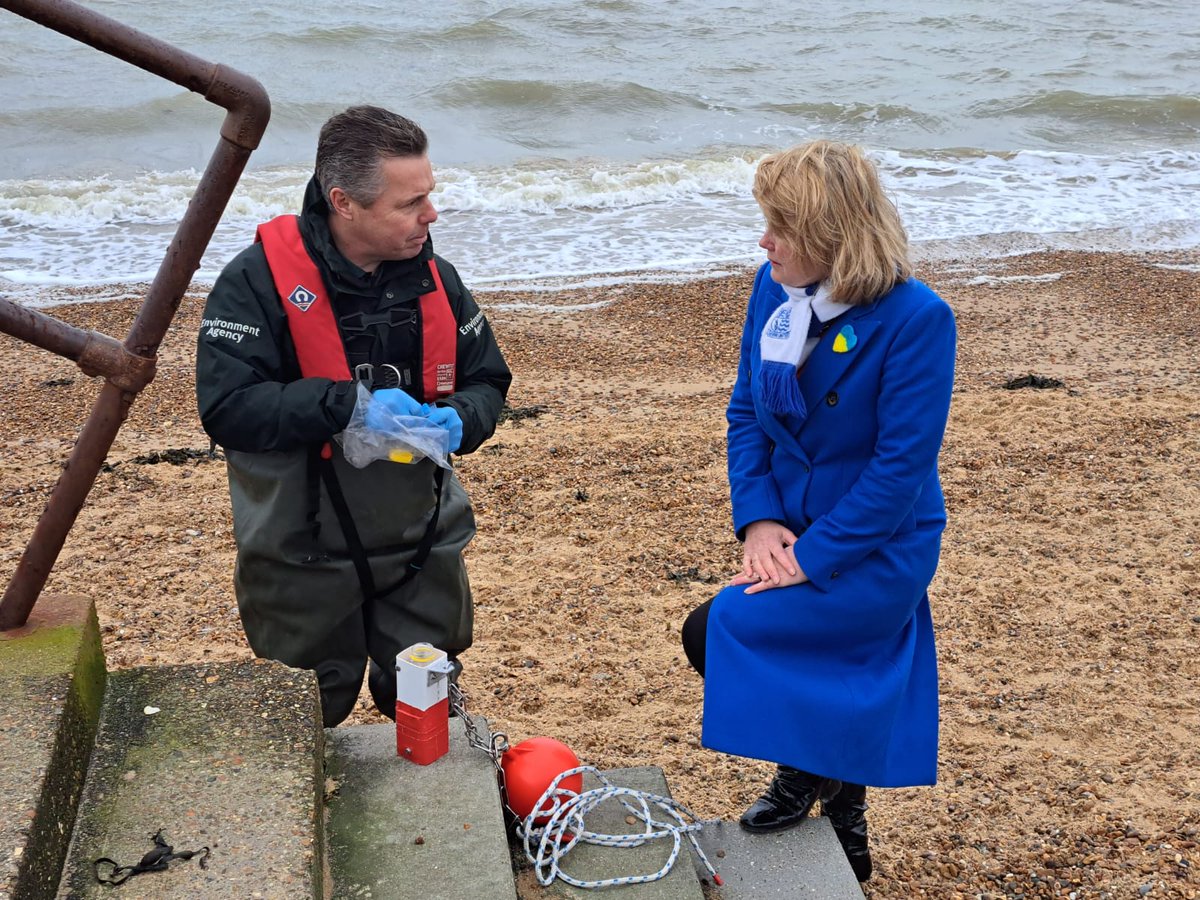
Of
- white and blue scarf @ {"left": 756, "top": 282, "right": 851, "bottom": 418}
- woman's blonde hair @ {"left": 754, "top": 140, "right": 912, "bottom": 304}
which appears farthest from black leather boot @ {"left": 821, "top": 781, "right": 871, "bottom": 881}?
woman's blonde hair @ {"left": 754, "top": 140, "right": 912, "bottom": 304}

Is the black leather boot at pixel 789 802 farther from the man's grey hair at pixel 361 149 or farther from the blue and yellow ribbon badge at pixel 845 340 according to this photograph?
the man's grey hair at pixel 361 149

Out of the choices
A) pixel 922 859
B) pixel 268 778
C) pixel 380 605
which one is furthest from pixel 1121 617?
pixel 268 778

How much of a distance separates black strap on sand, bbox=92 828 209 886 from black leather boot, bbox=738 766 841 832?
1.39m

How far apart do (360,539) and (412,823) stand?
0.73 meters

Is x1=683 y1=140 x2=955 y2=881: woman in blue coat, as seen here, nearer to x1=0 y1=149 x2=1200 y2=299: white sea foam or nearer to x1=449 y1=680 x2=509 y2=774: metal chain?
x1=449 y1=680 x2=509 y2=774: metal chain

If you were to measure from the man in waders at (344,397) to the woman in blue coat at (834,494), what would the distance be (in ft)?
2.55

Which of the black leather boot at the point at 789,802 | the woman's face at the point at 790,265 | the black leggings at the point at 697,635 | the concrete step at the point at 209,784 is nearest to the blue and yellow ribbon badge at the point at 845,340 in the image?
the woman's face at the point at 790,265

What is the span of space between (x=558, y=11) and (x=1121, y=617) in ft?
80.5

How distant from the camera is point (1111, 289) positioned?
33.9ft

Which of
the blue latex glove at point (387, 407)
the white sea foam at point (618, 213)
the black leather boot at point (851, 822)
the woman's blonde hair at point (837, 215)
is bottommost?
the white sea foam at point (618, 213)

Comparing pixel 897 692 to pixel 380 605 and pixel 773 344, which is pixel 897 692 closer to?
pixel 773 344

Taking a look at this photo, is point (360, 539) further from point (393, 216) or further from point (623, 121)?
point (623, 121)

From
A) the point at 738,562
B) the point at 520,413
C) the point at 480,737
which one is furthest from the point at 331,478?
the point at 520,413

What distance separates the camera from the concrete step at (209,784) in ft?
7.70
